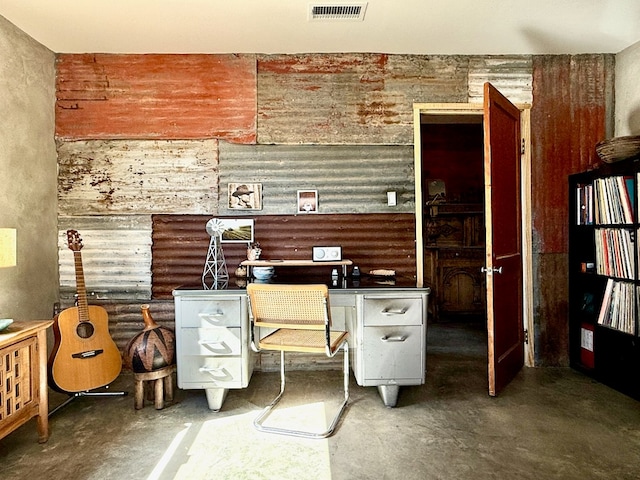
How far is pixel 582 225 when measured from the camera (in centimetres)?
344

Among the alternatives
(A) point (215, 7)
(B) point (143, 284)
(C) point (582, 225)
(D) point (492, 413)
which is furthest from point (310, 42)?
(D) point (492, 413)

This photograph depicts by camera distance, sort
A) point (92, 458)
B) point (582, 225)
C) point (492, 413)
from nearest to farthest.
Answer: point (92, 458)
point (492, 413)
point (582, 225)

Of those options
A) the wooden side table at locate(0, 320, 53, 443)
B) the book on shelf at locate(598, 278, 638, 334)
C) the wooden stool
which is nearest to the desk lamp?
the wooden side table at locate(0, 320, 53, 443)

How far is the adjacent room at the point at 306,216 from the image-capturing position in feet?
9.07

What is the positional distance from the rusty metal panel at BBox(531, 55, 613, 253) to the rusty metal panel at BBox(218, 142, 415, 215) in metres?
1.19

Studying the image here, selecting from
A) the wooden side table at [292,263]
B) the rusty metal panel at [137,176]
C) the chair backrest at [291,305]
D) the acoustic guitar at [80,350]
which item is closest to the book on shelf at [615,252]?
the wooden side table at [292,263]

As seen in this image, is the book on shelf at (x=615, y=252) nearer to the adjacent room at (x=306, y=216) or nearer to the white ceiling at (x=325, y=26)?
the adjacent room at (x=306, y=216)

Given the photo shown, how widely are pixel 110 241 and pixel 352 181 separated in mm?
2186

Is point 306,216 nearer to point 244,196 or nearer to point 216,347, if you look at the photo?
point 244,196

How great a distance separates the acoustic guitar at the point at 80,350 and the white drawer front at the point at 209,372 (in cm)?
61

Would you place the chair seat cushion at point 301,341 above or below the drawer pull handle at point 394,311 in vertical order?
below

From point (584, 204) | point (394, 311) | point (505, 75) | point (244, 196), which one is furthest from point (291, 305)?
point (505, 75)

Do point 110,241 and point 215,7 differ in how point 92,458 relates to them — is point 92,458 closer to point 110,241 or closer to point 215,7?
point 110,241

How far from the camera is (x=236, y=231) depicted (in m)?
3.49
